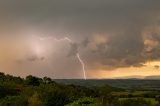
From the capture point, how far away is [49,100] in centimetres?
6969

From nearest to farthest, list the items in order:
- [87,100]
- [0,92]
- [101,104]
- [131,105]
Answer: [101,104]
[131,105]
[87,100]
[0,92]

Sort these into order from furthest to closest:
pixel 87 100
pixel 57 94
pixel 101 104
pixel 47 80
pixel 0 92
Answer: pixel 47 80 → pixel 0 92 → pixel 57 94 → pixel 87 100 → pixel 101 104

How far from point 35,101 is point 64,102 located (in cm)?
578

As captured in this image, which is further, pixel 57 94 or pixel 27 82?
pixel 27 82

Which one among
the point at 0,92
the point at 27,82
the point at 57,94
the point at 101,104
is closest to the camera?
the point at 101,104

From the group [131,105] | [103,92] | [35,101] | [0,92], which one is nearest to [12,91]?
[0,92]

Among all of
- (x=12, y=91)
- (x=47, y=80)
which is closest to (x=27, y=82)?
(x=47, y=80)

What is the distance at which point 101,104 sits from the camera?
54.6 m

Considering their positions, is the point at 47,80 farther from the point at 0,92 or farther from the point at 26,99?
the point at 26,99

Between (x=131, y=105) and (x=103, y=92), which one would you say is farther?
(x=103, y=92)

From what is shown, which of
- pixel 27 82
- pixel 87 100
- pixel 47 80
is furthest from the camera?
pixel 47 80

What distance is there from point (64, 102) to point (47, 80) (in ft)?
265

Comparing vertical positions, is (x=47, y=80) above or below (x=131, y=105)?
above

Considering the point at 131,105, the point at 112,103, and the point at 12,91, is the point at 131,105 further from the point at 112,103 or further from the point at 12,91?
the point at 12,91
